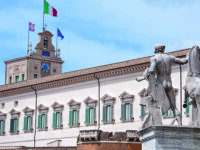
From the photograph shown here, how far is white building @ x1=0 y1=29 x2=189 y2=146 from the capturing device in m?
51.8

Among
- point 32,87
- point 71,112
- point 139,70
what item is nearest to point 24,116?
point 32,87

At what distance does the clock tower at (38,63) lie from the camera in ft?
291

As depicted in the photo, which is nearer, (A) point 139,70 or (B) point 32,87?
(A) point 139,70

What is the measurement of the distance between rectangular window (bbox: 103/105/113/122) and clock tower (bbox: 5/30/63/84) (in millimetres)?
35017

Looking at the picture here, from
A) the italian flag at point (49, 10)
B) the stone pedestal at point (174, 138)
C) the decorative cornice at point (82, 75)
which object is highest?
the italian flag at point (49, 10)

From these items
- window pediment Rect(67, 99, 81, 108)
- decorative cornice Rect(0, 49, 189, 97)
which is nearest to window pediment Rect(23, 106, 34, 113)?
decorative cornice Rect(0, 49, 189, 97)

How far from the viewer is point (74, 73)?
2306 inches

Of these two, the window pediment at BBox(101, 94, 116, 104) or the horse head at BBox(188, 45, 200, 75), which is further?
the window pediment at BBox(101, 94, 116, 104)

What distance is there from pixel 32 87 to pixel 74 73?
18.1 ft

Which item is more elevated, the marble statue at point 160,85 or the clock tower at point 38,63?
the clock tower at point 38,63

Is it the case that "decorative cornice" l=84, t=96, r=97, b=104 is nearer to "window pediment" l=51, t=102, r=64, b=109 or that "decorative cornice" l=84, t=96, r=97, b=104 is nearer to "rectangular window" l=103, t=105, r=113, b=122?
"rectangular window" l=103, t=105, r=113, b=122

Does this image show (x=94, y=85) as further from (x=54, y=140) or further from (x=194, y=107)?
(x=194, y=107)

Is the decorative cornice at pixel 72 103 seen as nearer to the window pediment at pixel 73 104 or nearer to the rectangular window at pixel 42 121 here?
the window pediment at pixel 73 104

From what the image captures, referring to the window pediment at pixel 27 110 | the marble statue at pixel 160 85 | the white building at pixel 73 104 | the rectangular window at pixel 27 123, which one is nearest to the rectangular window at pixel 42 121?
the white building at pixel 73 104
